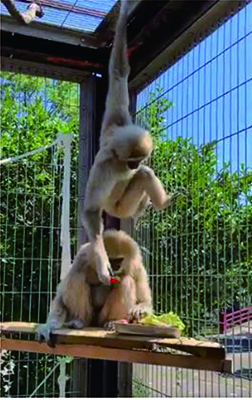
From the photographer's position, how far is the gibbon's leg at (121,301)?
2117 mm

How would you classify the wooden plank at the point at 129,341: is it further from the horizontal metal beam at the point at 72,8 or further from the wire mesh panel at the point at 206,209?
the horizontal metal beam at the point at 72,8

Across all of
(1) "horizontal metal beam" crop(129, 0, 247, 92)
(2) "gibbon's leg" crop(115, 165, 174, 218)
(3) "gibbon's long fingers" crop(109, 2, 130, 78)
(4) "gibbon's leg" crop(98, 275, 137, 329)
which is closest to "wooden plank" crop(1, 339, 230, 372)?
→ (4) "gibbon's leg" crop(98, 275, 137, 329)

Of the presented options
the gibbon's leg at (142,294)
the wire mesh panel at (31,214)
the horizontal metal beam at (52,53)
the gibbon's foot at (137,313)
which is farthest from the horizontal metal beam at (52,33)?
the gibbon's foot at (137,313)

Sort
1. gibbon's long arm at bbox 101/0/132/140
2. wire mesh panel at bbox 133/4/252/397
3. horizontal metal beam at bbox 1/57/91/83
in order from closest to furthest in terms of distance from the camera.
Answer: gibbon's long arm at bbox 101/0/132/140 → wire mesh panel at bbox 133/4/252/397 → horizontal metal beam at bbox 1/57/91/83

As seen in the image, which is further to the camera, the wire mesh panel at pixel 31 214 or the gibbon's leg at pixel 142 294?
the wire mesh panel at pixel 31 214

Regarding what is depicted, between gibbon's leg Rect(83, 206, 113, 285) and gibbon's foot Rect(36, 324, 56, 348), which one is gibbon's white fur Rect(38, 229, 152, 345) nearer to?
gibbon's foot Rect(36, 324, 56, 348)

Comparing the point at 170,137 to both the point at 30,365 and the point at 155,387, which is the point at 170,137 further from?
the point at 30,365

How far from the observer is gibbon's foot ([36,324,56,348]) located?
6.55 feet

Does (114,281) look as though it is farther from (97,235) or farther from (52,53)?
(52,53)

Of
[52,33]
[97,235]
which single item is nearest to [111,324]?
[97,235]

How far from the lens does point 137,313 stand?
6.77 ft

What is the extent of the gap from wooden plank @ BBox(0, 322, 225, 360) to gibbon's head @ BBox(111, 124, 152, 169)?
54cm

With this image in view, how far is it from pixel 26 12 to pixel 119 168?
2.67ft

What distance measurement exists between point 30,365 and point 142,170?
1541 millimetres
